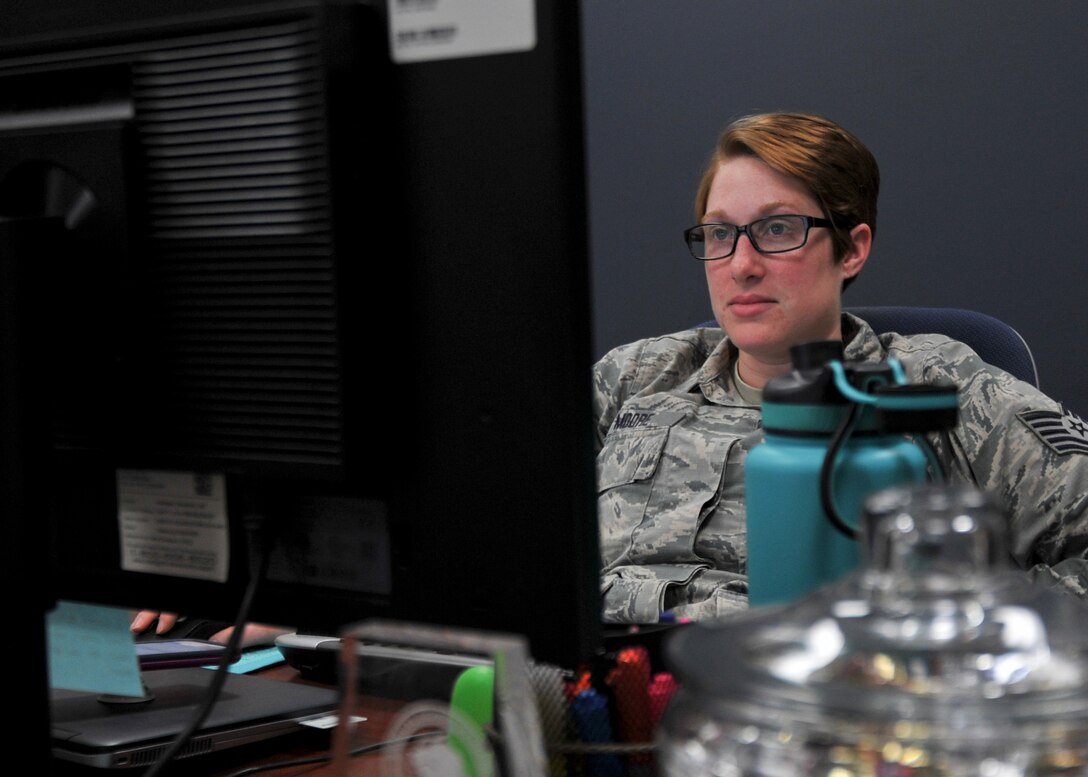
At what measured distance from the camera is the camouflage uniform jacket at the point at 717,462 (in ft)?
5.46

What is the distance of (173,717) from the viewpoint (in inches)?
37.6

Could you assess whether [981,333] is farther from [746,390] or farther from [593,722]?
[593,722]

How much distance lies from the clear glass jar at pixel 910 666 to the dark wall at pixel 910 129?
1.91 meters

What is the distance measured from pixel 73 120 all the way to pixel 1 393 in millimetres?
173

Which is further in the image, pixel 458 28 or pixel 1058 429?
pixel 1058 429

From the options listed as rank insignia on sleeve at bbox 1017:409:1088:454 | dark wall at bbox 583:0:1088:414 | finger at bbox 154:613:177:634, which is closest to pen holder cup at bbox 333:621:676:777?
finger at bbox 154:613:177:634

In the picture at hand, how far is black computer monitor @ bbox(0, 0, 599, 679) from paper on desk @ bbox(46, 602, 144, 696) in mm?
146

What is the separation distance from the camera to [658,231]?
9.52 ft

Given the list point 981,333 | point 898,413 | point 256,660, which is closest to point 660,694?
point 898,413

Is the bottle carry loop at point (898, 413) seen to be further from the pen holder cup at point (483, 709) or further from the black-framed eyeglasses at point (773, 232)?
the black-framed eyeglasses at point (773, 232)

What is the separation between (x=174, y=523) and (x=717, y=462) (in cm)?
122

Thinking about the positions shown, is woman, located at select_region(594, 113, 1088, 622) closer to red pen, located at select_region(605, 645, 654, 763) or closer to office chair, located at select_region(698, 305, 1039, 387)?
office chair, located at select_region(698, 305, 1039, 387)

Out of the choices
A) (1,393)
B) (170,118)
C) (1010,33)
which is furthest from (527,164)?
(1010,33)

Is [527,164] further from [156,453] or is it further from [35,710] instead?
[35,710]
